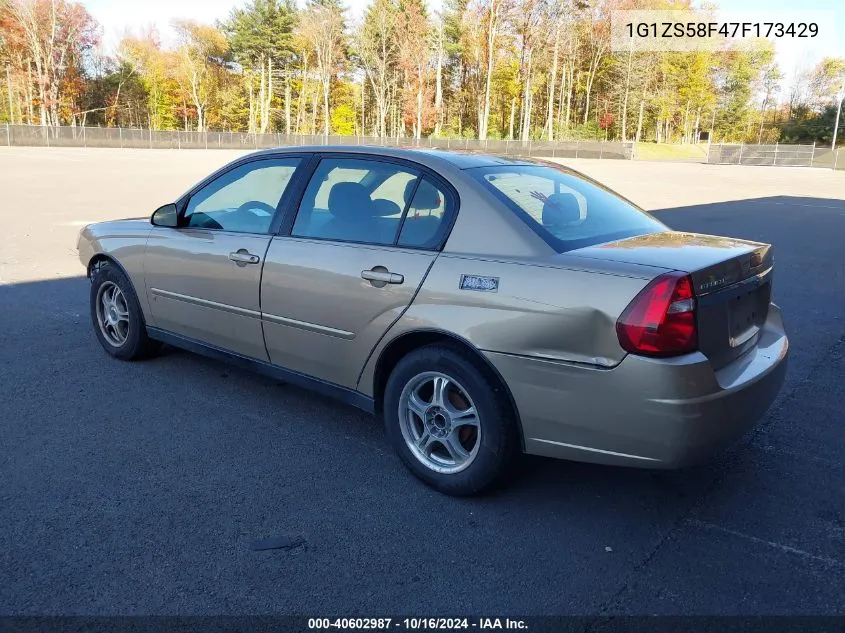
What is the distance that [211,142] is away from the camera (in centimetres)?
5966

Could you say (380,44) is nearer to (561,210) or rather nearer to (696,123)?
(696,123)

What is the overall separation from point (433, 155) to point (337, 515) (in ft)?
6.08

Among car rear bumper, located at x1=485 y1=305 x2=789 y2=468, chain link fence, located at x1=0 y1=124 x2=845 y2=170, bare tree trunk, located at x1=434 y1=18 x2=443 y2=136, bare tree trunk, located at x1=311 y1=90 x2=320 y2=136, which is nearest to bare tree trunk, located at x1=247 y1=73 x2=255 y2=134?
bare tree trunk, located at x1=311 y1=90 x2=320 y2=136

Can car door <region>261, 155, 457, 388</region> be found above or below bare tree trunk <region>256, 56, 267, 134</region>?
below

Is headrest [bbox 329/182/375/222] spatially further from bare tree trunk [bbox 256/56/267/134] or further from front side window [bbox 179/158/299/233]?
bare tree trunk [bbox 256/56/267/134]

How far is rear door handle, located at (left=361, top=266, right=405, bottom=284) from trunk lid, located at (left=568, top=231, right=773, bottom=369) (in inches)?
32.8

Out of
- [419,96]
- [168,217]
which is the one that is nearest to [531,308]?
[168,217]

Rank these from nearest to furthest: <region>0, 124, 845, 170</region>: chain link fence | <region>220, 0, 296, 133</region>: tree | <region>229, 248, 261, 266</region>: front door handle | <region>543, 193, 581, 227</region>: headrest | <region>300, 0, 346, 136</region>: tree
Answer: <region>543, 193, 581, 227</region>: headrest, <region>229, 248, 261, 266</region>: front door handle, <region>0, 124, 845, 170</region>: chain link fence, <region>300, 0, 346, 136</region>: tree, <region>220, 0, 296, 133</region>: tree

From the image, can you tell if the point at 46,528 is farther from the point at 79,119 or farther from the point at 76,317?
the point at 79,119

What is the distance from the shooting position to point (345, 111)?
83.8 m

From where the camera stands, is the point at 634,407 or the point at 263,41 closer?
the point at 634,407

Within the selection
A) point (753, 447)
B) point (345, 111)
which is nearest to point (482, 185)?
point (753, 447)

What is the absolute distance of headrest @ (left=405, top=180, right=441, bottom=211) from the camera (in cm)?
338

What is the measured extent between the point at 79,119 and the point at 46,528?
85.5m
